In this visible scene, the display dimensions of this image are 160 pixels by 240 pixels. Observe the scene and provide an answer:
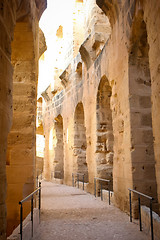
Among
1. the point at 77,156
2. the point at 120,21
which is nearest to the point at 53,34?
the point at 77,156

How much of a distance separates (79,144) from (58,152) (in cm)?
383

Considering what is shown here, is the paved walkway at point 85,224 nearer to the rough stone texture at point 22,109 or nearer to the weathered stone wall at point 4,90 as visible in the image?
the rough stone texture at point 22,109

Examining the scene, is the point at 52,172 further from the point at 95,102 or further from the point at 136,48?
the point at 136,48

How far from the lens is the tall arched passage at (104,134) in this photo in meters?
9.01

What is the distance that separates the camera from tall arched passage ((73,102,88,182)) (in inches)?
494

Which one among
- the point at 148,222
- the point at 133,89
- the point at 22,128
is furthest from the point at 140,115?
the point at 22,128

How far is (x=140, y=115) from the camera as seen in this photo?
19.3ft

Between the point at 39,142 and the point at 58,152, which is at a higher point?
the point at 39,142

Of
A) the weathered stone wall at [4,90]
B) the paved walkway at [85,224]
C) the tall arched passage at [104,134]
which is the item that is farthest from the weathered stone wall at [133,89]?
the weathered stone wall at [4,90]

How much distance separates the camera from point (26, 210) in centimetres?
562

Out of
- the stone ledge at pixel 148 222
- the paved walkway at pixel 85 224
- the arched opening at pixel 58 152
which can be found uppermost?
the arched opening at pixel 58 152

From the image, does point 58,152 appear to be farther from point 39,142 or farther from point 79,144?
point 39,142

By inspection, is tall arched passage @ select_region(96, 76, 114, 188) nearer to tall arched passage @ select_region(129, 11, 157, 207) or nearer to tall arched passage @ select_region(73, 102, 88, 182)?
tall arched passage @ select_region(129, 11, 157, 207)

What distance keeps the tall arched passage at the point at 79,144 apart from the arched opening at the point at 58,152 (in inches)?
138
